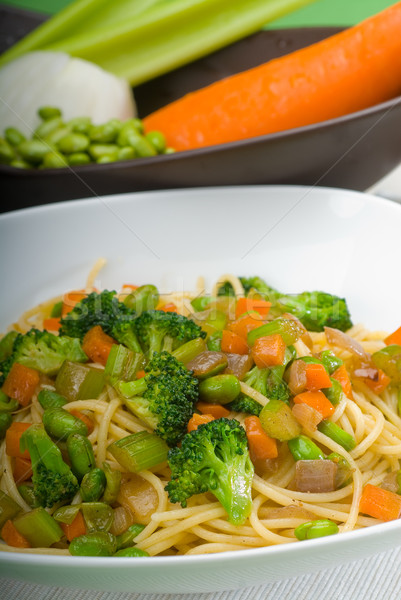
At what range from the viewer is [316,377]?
2506 mm

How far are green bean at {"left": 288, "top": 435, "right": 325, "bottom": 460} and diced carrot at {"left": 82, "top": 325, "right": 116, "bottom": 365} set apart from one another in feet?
2.94

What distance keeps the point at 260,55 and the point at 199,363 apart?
3.72 metres

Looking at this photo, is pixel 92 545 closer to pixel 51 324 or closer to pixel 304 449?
pixel 304 449

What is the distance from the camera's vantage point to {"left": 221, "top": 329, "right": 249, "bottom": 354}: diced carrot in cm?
269

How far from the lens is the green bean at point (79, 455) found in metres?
2.35

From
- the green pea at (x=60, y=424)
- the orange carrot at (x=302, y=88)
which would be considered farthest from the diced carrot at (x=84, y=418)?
the orange carrot at (x=302, y=88)

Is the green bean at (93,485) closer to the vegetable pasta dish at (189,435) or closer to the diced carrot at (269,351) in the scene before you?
the vegetable pasta dish at (189,435)

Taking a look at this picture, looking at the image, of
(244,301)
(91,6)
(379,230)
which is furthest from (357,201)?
(91,6)

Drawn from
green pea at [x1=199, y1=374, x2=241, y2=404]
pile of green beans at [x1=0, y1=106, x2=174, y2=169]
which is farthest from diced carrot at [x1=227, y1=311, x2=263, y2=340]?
pile of green beans at [x1=0, y1=106, x2=174, y2=169]

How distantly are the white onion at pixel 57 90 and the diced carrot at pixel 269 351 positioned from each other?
313 centimetres

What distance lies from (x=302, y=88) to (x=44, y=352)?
8.90 ft

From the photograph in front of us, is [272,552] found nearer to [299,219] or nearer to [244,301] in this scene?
[244,301]

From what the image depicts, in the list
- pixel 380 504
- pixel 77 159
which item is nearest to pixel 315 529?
pixel 380 504

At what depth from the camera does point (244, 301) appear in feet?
10.1
